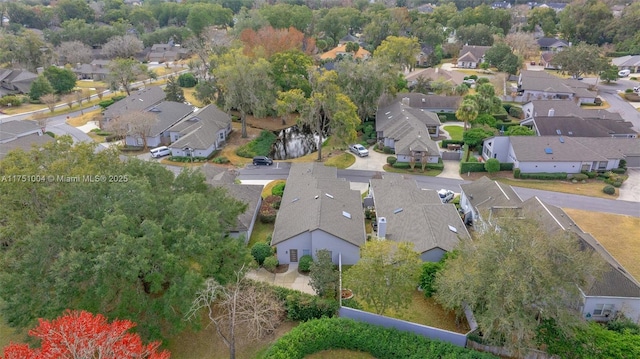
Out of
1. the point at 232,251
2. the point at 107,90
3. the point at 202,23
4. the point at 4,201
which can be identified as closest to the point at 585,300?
the point at 232,251

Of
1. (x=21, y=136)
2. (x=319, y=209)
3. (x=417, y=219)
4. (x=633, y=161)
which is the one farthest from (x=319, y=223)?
(x=21, y=136)

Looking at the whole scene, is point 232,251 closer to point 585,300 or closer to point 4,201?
point 4,201

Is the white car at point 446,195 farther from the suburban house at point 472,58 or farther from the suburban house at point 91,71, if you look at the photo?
the suburban house at point 91,71

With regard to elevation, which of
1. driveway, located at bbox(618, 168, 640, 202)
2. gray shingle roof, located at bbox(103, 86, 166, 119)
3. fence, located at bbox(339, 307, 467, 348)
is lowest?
driveway, located at bbox(618, 168, 640, 202)

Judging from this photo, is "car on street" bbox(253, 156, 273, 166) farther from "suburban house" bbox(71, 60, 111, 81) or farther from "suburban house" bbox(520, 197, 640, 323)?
"suburban house" bbox(71, 60, 111, 81)

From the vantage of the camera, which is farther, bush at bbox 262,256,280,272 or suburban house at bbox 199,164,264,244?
suburban house at bbox 199,164,264,244

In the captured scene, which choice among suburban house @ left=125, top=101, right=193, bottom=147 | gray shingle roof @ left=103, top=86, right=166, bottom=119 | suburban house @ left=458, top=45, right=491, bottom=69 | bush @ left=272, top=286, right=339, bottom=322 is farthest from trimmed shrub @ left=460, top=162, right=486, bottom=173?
suburban house @ left=458, top=45, right=491, bottom=69
